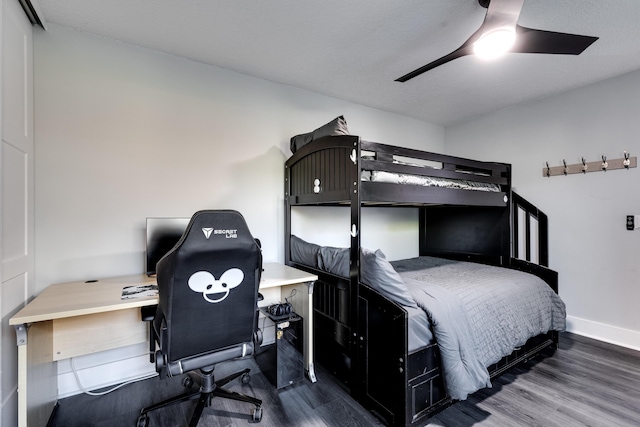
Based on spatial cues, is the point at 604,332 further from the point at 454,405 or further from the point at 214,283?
the point at 214,283

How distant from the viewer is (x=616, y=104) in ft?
8.65

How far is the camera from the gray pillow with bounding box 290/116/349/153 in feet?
6.86

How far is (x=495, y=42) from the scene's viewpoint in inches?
64.2

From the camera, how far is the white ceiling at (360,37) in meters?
1.73

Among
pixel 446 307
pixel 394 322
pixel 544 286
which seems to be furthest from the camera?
pixel 544 286

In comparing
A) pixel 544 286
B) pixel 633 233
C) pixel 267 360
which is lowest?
pixel 267 360

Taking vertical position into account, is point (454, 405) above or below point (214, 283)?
below

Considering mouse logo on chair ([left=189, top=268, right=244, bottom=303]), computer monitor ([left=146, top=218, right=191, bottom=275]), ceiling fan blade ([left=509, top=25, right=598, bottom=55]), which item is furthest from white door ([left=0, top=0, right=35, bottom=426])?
ceiling fan blade ([left=509, top=25, right=598, bottom=55])

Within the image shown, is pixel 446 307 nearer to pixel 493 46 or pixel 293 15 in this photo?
pixel 493 46

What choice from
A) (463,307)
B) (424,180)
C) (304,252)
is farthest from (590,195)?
(304,252)

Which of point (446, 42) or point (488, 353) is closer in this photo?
point (488, 353)

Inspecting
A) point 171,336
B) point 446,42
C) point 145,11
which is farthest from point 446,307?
point 145,11

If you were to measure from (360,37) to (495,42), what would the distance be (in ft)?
2.79

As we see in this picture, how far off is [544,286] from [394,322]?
1710 mm
